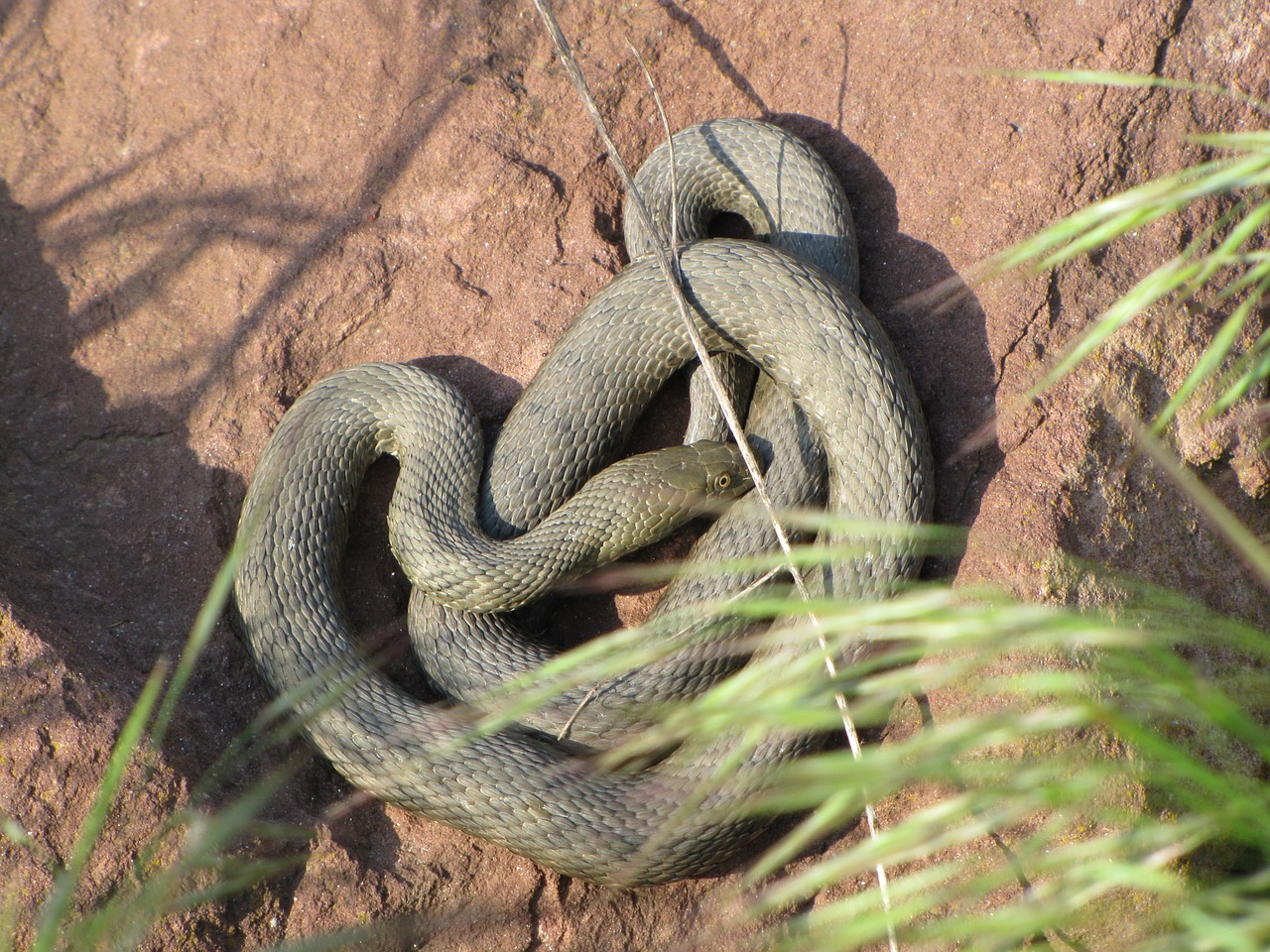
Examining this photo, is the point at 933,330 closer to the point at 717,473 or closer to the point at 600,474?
the point at 717,473

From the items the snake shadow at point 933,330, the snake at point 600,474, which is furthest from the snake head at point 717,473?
the snake shadow at point 933,330

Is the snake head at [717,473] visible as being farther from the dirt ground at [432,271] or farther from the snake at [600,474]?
the dirt ground at [432,271]

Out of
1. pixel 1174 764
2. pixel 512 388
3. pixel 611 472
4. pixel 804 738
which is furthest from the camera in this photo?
pixel 512 388

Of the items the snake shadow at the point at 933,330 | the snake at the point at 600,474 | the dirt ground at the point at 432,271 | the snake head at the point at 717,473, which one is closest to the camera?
the snake at the point at 600,474

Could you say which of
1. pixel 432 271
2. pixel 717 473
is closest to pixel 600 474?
pixel 717 473

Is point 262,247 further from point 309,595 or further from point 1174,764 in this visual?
point 1174,764

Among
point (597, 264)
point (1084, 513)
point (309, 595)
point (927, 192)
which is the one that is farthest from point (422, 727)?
point (927, 192)

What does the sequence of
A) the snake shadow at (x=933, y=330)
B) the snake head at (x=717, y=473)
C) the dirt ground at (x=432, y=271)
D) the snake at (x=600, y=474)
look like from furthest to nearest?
the snake head at (x=717, y=473), the snake shadow at (x=933, y=330), the dirt ground at (x=432, y=271), the snake at (x=600, y=474)
